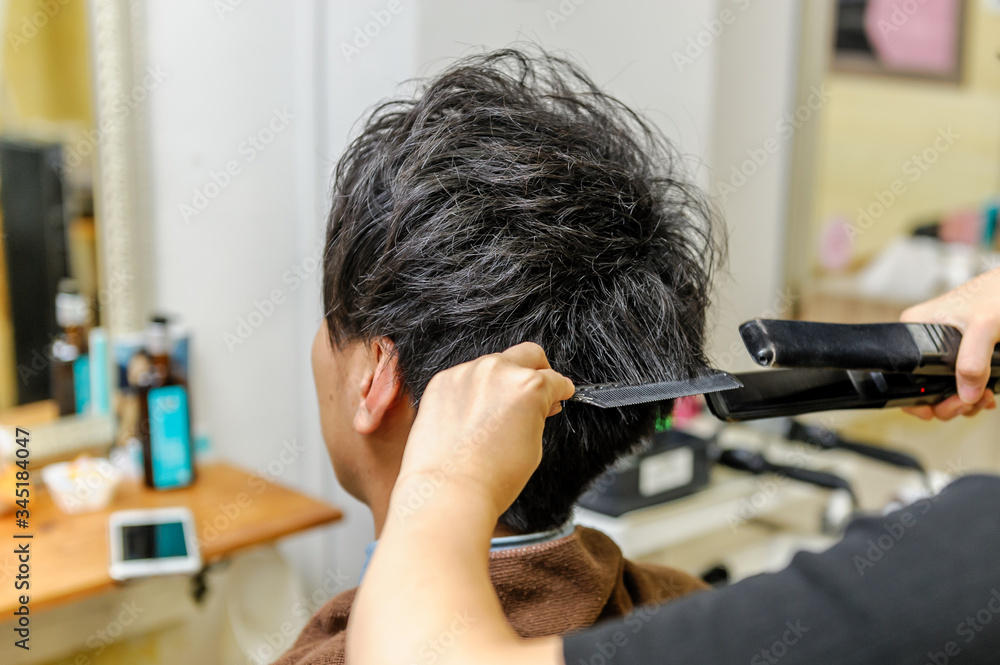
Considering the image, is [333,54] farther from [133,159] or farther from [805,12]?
[805,12]

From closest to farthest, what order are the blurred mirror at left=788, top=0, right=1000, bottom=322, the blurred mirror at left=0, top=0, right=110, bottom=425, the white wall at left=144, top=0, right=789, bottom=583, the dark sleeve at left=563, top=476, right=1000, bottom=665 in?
the dark sleeve at left=563, top=476, right=1000, bottom=665 → the blurred mirror at left=0, top=0, right=110, bottom=425 → the white wall at left=144, top=0, right=789, bottom=583 → the blurred mirror at left=788, top=0, right=1000, bottom=322

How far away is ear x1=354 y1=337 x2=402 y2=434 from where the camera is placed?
2.61ft

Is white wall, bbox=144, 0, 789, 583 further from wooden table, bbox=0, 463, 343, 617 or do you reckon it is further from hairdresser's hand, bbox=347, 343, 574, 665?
hairdresser's hand, bbox=347, 343, 574, 665

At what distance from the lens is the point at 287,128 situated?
6.11 feet

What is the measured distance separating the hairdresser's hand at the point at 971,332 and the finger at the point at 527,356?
457 mm

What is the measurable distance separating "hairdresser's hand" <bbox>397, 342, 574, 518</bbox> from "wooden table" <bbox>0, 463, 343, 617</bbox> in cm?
100

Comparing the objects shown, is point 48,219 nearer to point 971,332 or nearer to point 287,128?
point 287,128

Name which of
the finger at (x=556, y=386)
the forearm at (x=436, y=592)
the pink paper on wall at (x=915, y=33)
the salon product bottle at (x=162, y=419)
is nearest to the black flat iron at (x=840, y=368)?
the finger at (x=556, y=386)

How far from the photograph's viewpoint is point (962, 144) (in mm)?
2568

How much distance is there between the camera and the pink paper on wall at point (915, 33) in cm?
235

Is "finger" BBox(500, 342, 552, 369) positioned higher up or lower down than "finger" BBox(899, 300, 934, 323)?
higher up

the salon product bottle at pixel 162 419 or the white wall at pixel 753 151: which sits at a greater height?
the white wall at pixel 753 151

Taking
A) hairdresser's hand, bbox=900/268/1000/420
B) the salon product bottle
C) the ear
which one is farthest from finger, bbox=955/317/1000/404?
the salon product bottle

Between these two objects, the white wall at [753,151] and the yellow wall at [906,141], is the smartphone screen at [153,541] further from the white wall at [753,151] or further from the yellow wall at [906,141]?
the yellow wall at [906,141]
